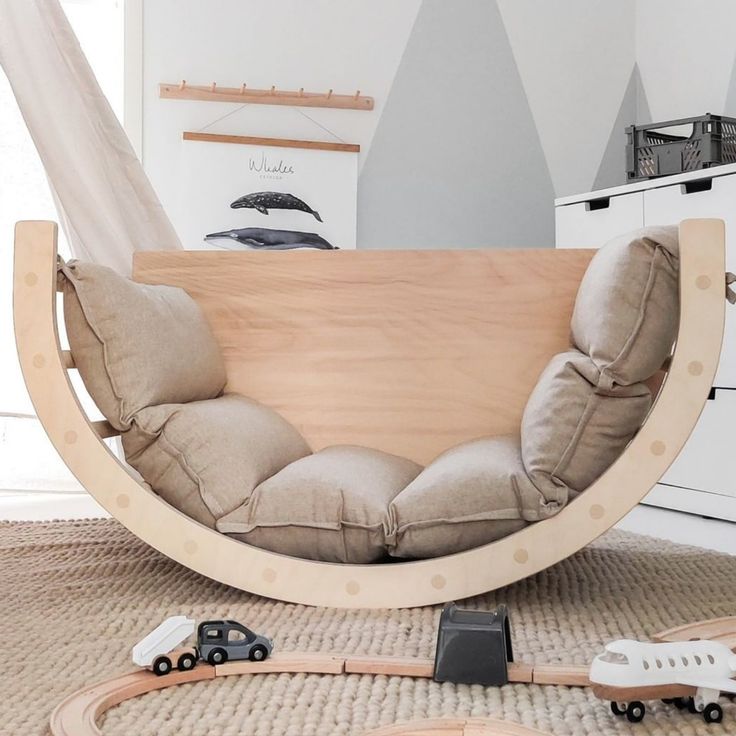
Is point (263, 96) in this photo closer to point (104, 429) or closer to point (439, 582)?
point (104, 429)

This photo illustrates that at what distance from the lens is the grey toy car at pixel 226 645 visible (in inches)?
39.6

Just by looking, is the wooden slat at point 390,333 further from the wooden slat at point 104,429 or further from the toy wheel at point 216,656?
the toy wheel at point 216,656

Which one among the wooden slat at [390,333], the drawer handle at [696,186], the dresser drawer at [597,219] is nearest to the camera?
the wooden slat at [390,333]

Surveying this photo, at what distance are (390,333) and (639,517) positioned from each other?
36.0 inches

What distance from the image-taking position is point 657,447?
3.96 ft

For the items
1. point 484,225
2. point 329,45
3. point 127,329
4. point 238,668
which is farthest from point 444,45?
point 238,668

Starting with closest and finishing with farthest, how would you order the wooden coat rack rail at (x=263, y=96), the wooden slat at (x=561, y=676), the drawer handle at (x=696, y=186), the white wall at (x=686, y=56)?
the wooden slat at (x=561, y=676), the drawer handle at (x=696, y=186), the white wall at (x=686, y=56), the wooden coat rack rail at (x=263, y=96)

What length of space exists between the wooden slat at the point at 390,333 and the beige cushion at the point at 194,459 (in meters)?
0.28

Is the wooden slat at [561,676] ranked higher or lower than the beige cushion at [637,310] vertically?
lower

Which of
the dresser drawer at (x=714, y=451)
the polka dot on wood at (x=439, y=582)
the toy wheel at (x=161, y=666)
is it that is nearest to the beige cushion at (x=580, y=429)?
the polka dot on wood at (x=439, y=582)

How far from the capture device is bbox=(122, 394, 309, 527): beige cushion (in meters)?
1.31

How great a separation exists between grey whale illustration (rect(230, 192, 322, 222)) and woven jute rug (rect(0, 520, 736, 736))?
4.54ft

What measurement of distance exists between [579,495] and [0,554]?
97 cm

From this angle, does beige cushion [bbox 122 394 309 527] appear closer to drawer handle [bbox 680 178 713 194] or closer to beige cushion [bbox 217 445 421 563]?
beige cushion [bbox 217 445 421 563]
